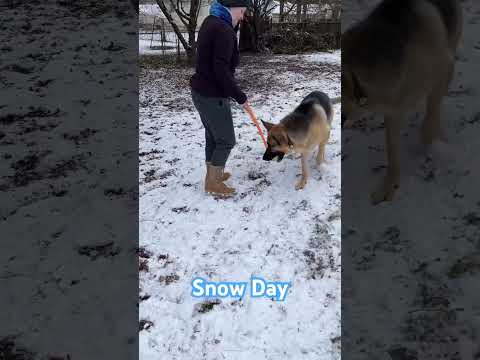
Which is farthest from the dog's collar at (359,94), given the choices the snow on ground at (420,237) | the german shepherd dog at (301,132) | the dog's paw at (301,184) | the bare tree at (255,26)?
the bare tree at (255,26)

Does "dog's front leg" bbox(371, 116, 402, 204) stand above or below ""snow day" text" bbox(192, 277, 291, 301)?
above

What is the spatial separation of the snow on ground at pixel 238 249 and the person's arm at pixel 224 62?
110cm

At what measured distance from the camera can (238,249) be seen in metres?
2.62

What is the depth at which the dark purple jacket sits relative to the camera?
248cm

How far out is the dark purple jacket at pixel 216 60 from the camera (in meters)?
2.48

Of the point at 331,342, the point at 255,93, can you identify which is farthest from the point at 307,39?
the point at 331,342

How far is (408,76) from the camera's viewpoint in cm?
168

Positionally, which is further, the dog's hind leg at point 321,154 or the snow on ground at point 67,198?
the dog's hind leg at point 321,154

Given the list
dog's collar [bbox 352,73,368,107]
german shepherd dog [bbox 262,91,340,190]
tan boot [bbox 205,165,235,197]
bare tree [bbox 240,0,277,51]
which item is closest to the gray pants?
tan boot [bbox 205,165,235,197]

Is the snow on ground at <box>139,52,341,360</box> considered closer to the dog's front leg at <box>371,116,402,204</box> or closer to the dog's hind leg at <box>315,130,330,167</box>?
the dog's hind leg at <box>315,130,330,167</box>

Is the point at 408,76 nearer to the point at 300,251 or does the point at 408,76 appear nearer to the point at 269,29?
the point at 300,251

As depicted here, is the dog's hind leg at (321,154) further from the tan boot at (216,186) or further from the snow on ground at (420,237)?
the tan boot at (216,186)

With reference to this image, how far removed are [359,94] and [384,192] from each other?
1.20 m

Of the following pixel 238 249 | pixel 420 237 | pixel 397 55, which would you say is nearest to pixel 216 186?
pixel 238 249
